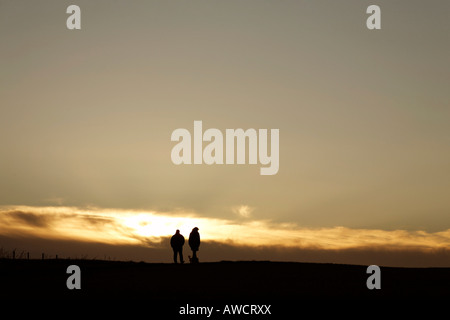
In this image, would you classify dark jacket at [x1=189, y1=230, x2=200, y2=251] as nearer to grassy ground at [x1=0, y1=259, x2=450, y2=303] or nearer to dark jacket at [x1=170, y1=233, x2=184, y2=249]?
dark jacket at [x1=170, y1=233, x2=184, y2=249]

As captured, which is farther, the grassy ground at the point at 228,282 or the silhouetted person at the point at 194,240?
the silhouetted person at the point at 194,240

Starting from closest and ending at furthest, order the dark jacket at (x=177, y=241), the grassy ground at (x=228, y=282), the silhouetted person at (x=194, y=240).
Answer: the grassy ground at (x=228, y=282) → the silhouetted person at (x=194, y=240) → the dark jacket at (x=177, y=241)

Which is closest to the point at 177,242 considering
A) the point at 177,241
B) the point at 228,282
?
the point at 177,241

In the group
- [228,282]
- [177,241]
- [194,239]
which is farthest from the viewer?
[177,241]

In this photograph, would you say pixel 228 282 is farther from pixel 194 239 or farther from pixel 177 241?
pixel 177 241

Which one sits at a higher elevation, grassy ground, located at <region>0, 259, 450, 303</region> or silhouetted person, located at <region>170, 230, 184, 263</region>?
silhouetted person, located at <region>170, 230, 184, 263</region>

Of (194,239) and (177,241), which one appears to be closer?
(194,239)

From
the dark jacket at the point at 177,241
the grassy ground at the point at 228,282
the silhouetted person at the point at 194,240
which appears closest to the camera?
the grassy ground at the point at 228,282

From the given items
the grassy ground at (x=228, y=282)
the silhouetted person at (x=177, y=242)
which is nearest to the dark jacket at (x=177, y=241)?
the silhouetted person at (x=177, y=242)

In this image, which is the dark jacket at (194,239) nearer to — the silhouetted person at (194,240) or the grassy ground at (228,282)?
the silhouetted person at (194,240)

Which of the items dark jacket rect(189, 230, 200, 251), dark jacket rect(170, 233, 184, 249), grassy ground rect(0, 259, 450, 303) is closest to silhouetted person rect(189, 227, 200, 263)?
dark jacket rect(189, 230, 200, 251)
